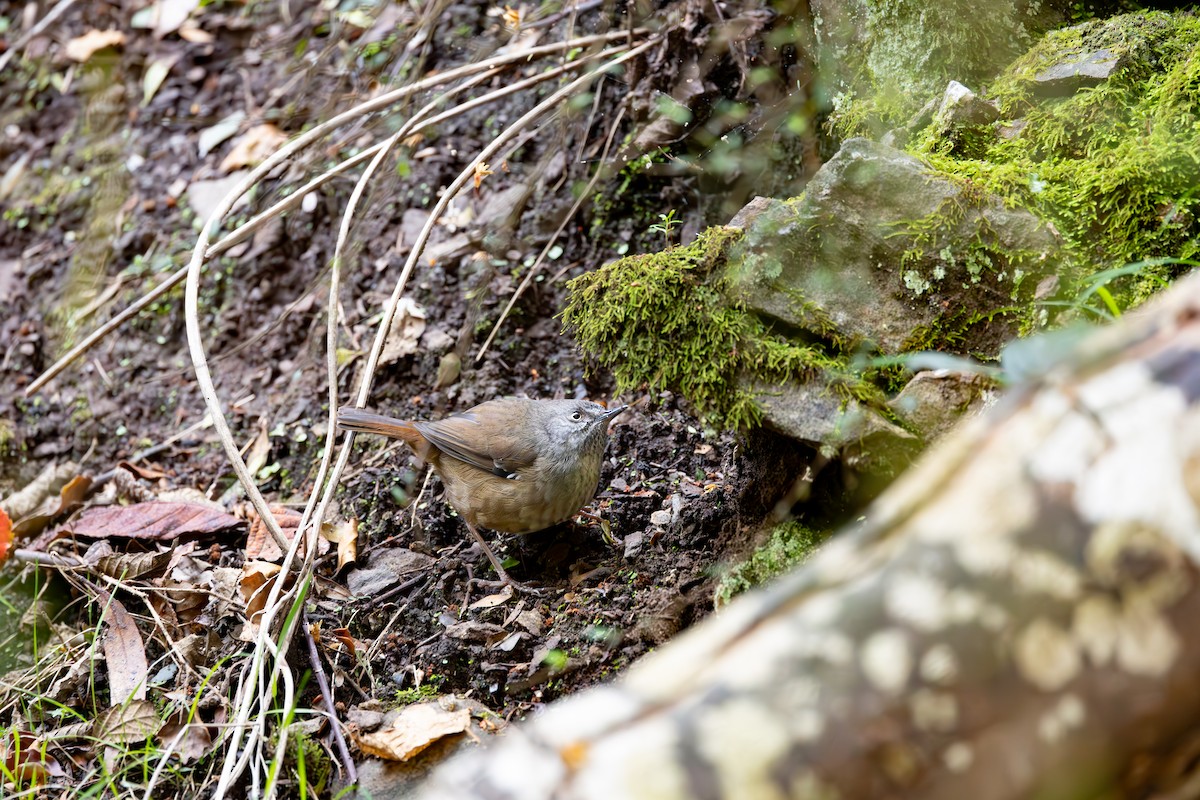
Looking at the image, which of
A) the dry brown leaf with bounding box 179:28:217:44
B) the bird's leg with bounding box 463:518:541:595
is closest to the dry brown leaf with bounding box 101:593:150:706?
the bird's leg with bounding box 463:518:541:595

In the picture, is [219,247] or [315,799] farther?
[219,247]

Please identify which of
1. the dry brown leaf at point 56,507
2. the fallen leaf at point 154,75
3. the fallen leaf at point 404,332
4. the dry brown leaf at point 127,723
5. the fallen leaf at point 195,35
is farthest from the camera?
the fallen leaf at point 195,35

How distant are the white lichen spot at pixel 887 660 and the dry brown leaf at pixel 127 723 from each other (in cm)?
320

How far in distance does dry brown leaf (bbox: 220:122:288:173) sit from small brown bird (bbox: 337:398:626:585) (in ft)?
9.72

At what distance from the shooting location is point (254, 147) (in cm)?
667

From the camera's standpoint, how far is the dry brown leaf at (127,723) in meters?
3.74

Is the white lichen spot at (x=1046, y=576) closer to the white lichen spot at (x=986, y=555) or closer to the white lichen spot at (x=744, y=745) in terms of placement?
the white lichen spot at (x=986, y=555)

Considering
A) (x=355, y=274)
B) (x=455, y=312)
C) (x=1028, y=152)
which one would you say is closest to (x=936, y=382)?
(x=1028, y=152)

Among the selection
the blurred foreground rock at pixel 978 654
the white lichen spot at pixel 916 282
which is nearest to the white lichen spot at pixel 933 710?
the blurred foreground rock at pixel 978 654

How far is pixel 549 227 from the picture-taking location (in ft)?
17.5

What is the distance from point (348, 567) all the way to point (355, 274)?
2.06 meters

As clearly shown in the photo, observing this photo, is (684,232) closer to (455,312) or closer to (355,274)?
(455,312)

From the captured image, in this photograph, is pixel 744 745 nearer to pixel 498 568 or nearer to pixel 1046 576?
pixel 1046 576

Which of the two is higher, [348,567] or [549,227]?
[549,227]
